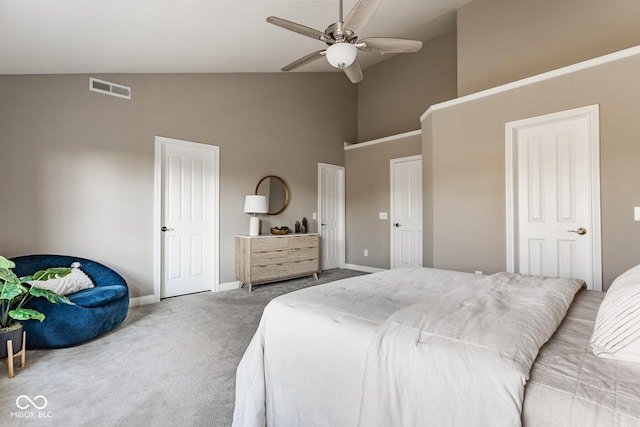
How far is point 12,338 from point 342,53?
293 centimetres

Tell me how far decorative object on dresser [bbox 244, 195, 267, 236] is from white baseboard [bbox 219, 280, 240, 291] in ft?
2.39

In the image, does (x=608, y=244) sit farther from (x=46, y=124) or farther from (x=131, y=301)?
(x=46, y=124)

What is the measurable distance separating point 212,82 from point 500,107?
11.8 ft

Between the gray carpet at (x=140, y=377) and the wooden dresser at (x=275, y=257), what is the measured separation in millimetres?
1153

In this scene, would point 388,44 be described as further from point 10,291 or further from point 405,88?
point 405,88

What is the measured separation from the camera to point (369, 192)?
5809mm

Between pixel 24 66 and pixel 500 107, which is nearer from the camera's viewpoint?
pixel 24 66

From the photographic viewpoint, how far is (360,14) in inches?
85.2


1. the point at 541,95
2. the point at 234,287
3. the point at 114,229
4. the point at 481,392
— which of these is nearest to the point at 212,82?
the point at 114,229

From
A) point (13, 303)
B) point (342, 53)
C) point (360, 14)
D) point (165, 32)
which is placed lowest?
point (13, 303)

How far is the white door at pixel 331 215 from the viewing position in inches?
227

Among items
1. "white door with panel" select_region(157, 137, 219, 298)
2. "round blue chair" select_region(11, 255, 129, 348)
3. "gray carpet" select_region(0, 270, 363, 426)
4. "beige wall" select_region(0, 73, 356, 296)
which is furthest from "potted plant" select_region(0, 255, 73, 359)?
"white door with panel" select_region(157, 137, 219, 298)

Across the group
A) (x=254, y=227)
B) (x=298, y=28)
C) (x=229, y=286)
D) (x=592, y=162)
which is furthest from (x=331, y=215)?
(x=298, y=28)

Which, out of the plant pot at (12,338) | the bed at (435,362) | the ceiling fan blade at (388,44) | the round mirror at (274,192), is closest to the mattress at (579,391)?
the bed at (435,362)
